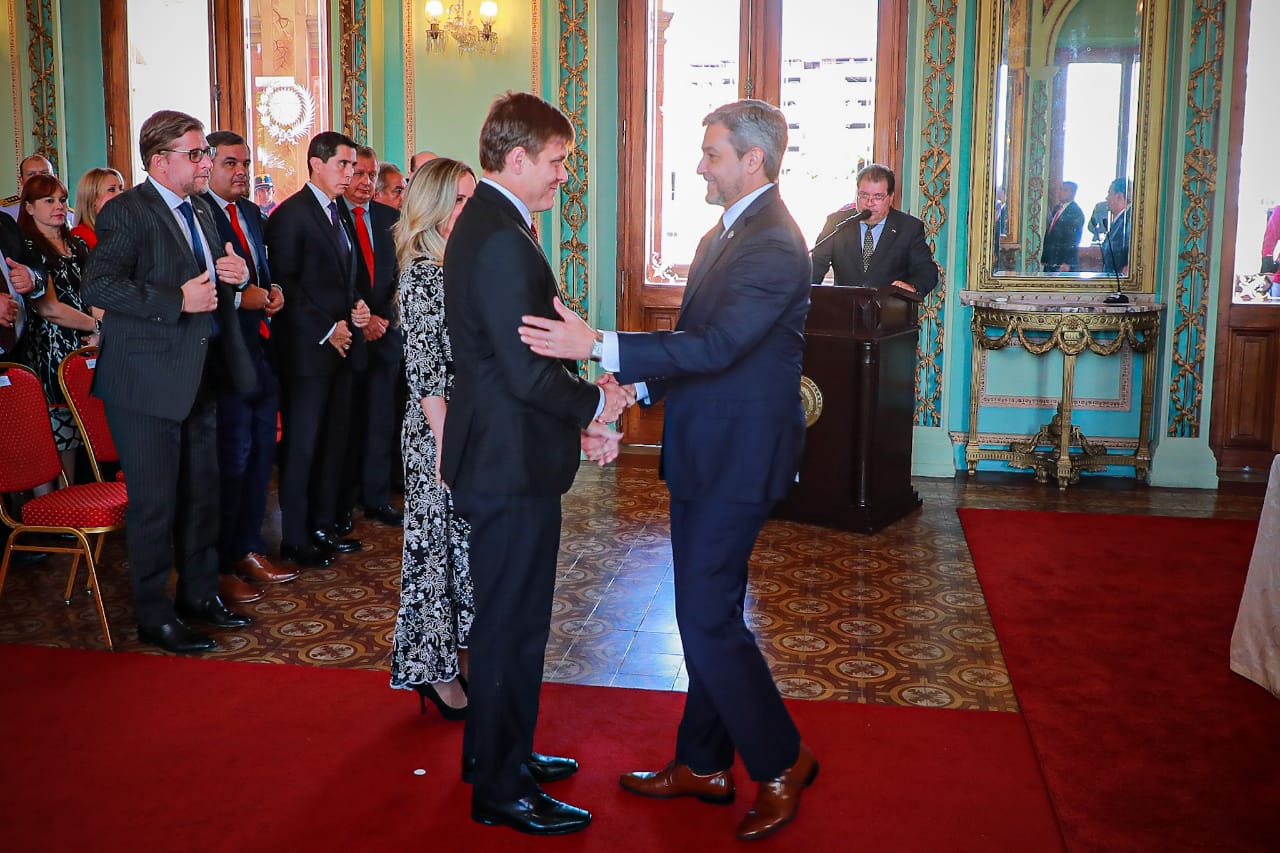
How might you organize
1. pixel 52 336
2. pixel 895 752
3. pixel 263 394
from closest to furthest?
pixel 895 752, pixel 263 394, pixel 52 336

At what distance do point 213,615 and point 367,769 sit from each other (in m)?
1.47

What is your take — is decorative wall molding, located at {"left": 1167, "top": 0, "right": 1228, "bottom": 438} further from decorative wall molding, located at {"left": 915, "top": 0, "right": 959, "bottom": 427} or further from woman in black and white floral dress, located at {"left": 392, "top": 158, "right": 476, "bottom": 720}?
woman in black and white floral dress, located at {"left": 392, "top": 158, "right": 476, "bottom": 720}

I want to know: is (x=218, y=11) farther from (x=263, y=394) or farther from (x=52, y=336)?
(x=263, y=394)

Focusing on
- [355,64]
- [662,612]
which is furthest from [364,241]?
[355,64]

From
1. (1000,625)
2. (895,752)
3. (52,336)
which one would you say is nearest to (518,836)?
(895,752)

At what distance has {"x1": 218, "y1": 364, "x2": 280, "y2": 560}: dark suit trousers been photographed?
4.96 metres

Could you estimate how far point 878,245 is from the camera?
659cm

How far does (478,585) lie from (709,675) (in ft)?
1.99

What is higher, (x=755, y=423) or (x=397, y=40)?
(x=397, y=40)

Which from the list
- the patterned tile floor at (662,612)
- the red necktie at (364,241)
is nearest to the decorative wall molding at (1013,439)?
the patterned tile floor at (662,612)

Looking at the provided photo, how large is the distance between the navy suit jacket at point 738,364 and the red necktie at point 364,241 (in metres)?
3.23

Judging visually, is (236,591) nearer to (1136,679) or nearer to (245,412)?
(245,412)

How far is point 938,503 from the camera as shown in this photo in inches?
271

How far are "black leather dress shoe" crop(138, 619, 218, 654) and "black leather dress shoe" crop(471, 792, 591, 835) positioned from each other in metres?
1.69
